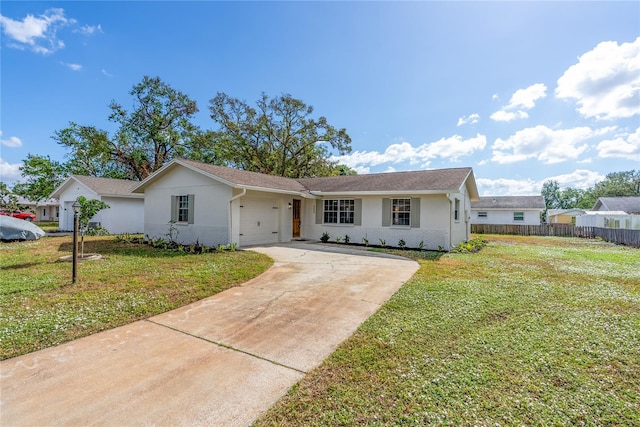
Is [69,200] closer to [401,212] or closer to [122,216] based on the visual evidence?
[122,216]

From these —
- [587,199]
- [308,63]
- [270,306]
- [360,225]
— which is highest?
[308,63]

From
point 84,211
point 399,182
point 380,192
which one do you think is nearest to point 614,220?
point 399,182

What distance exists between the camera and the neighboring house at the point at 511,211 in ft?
91.2

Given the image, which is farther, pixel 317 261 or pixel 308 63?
pixel 308 63

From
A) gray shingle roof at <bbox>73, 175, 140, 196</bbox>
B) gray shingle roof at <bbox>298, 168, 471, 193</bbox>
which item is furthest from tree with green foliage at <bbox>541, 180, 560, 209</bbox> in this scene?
gray shingle roof at <bbox>73, 175, 140, 196</bbox>

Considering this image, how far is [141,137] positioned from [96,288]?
1003 inches

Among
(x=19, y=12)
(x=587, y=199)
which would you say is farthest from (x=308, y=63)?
(x=587, y=199)

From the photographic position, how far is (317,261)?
908 cm

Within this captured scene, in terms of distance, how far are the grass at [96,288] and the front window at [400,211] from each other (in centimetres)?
620

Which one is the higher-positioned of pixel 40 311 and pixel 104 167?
pixel 104 167

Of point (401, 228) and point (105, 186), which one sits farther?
point (105, 186)

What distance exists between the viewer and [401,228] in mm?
12633

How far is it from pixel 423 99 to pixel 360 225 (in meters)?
7.64

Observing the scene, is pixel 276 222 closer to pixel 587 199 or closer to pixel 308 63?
pixel 308 63
